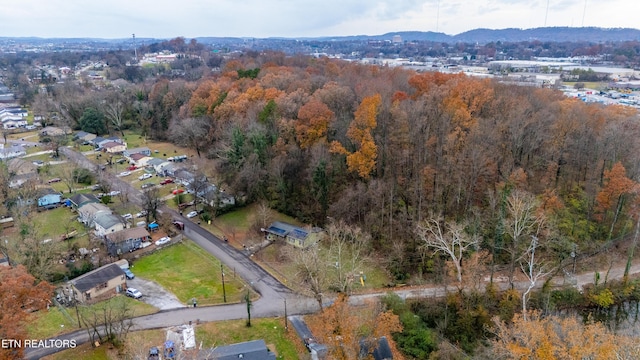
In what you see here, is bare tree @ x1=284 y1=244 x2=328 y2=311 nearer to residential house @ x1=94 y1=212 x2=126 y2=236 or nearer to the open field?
the open field

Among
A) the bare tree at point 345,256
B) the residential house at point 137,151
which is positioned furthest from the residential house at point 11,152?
the bare tree at point 345,256

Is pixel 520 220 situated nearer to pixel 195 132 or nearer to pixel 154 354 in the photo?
pixel 154 354

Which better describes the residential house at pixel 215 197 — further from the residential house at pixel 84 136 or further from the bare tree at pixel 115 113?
the bare tree at pixel 115 113

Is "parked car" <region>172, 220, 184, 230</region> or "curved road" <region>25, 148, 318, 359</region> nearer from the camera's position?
"curved road" <region>25, 148, 318, 359</region>

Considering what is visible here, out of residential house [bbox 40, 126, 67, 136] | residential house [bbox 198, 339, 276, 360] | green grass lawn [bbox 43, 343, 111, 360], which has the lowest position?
green grass lawn [bbox 43, 343, 111, 360]

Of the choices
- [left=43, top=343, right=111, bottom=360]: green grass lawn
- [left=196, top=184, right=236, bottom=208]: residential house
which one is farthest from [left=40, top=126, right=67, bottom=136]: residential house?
[left=43, top=343, right=111, bottom=360]: green grass lawn

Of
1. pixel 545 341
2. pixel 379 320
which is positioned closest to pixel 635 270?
pixel 545 341

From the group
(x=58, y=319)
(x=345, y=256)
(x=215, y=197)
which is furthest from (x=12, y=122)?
(x=345, y=256)
